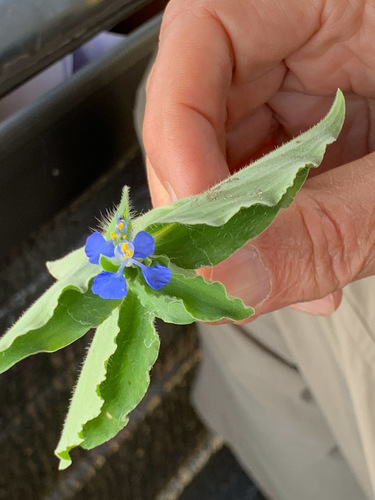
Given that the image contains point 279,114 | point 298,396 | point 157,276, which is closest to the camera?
point 157,276

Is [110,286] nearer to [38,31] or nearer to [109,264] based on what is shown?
[109,264]

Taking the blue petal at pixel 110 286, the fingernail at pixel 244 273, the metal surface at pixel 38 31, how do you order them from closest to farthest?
the blue petal at pixel 110 286, the fingernail at pixel 244 273, the metal surface at pixel 38 31

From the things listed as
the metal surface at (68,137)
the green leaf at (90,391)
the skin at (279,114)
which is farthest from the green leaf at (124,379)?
the metal surface at (68,137)

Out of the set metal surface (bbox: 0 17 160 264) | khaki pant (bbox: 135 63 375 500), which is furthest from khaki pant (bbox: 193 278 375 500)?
metal surface (bbox: 0 17 160 264)

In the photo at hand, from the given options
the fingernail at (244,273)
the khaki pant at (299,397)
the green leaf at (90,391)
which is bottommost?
the khaki pant at (299,397)

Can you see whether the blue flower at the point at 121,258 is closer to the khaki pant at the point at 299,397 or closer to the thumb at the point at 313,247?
the thumb at the point at 313,247

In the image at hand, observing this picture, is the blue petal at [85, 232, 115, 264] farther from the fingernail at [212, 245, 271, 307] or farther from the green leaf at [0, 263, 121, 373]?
the fingernail at [212, 245, 271, 307]

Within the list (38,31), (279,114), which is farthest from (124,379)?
(279,114)
